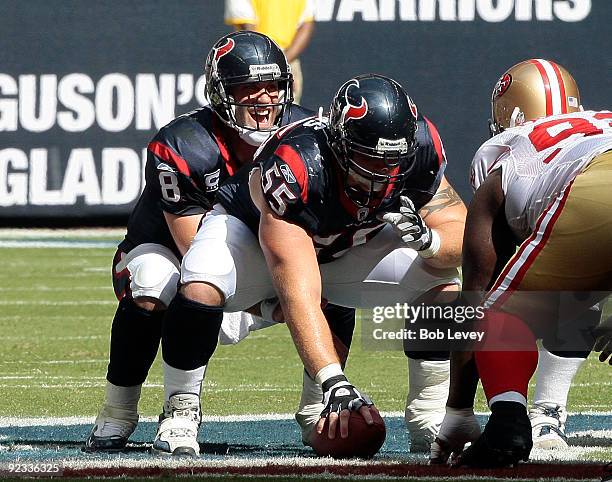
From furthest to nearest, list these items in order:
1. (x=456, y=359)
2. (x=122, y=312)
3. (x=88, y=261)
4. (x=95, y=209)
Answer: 1. (x=95, y=209)
2. (x=88, y=261)
3. (x=122, y=312)
4. (x=456, y=359)

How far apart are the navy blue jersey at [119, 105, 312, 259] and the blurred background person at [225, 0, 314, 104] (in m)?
6.50

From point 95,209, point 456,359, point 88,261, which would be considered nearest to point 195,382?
point 456,359

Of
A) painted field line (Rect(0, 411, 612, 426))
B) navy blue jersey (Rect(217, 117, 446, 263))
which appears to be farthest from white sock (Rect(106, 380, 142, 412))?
navy blue jersey (Rect(217, 117, 446, 263))

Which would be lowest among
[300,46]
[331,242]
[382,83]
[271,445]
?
[271,445]

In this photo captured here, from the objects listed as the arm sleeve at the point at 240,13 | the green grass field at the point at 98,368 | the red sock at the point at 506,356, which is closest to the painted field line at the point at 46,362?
the green grass field at the point at 98,368

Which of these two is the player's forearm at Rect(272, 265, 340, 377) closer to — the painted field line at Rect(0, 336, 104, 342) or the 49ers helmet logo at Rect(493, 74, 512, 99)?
the 49ers helmet logo at Rect(493, 74, 512, 99)

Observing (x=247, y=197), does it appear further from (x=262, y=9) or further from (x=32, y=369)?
(x=262, y=9)

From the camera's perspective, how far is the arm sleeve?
450 inches

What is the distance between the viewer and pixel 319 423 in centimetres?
390

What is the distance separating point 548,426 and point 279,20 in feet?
24.7

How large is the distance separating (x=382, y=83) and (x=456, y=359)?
96 centimetres

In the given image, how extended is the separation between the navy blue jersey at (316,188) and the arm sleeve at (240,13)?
6.94 metres

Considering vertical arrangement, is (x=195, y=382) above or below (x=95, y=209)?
below

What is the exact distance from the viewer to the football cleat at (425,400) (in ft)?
14.6
